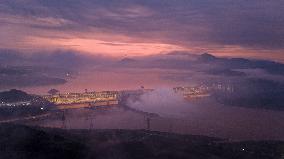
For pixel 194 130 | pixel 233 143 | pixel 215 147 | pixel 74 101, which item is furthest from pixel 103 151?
pixel 74 101

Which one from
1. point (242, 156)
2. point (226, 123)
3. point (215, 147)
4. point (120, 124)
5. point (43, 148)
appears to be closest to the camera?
point (43, 148)

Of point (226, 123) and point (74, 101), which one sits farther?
point (74, 101)

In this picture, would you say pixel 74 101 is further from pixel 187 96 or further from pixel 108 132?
pixel 108 132

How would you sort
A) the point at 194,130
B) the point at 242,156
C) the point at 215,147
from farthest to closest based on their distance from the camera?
1. the point at 194,130
2. the point at 215,147
3. the point at 242,156

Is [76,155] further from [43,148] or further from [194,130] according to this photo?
[194,130]

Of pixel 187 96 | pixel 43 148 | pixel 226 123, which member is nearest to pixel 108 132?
pixel 43 148

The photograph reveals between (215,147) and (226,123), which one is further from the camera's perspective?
(226,123)
